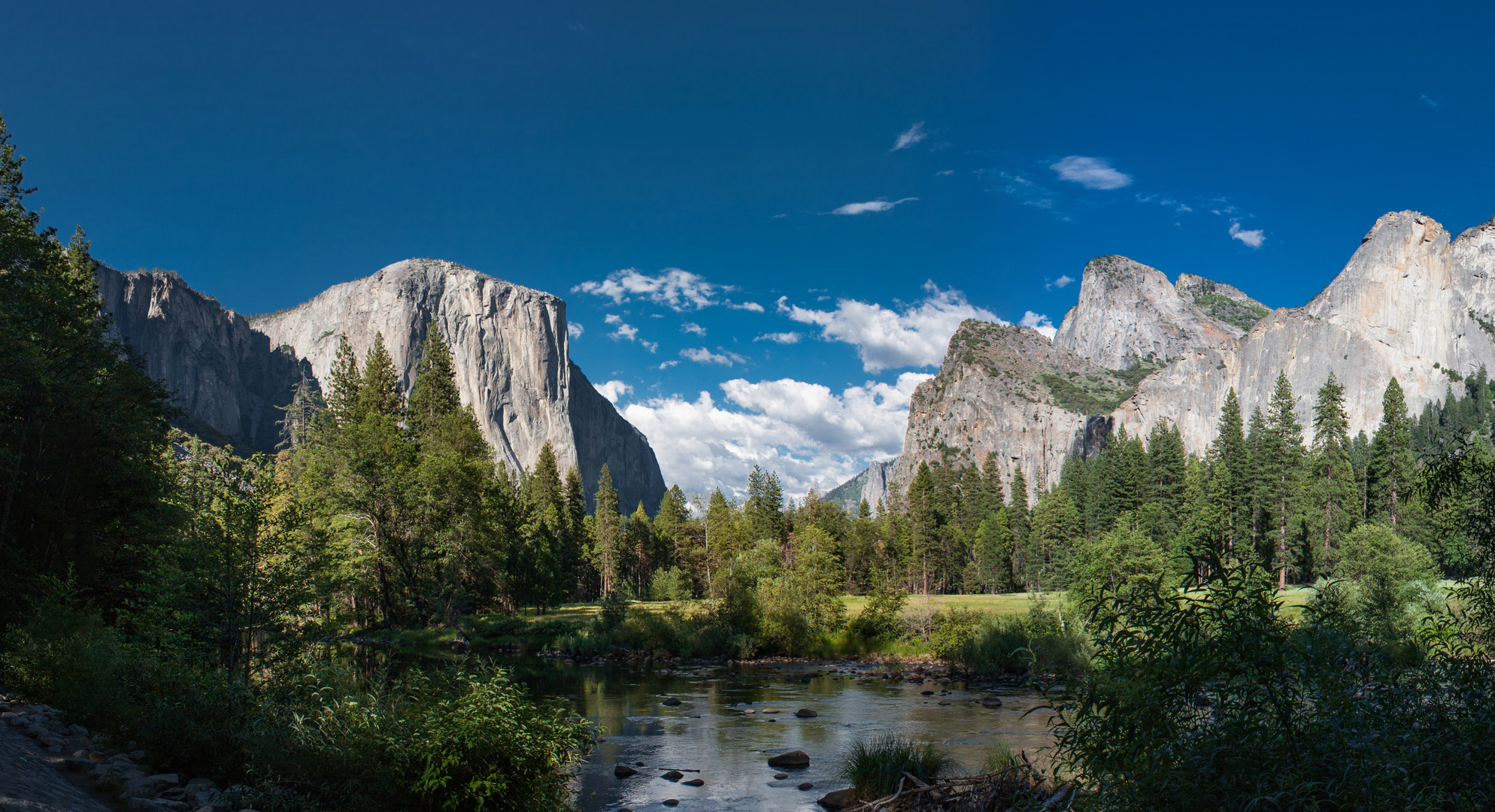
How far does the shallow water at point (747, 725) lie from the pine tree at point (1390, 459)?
61111 millimetres

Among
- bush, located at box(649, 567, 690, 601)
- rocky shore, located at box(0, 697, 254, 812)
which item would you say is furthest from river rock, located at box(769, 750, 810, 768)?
bush, located at box(649, 567, 690, 601)

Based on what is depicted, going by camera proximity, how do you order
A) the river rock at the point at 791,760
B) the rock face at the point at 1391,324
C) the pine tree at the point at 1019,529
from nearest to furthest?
the river rock at the point at 791,760 < the pine tree at the point at 1019,529 < the rock face at the point at 1391,324

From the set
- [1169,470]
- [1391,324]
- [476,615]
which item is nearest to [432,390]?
[476,615]

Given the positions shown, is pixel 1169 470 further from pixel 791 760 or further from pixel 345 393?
pixel 345 393

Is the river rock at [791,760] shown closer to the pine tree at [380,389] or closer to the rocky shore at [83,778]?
the rocky shore at [83,778]

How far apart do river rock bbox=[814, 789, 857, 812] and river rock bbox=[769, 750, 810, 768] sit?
3647mm

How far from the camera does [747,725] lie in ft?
87.1

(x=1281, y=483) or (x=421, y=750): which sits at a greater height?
(x=1281, y=483)

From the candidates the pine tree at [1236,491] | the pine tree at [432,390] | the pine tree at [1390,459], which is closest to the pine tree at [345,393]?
the pine tree at [432,390]

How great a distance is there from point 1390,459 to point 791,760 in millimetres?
79201

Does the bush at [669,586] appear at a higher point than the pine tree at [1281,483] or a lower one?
lower

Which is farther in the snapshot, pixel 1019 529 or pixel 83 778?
pixel 1019 529

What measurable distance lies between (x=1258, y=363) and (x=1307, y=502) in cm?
12747

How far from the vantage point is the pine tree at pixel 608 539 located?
91.5 m
